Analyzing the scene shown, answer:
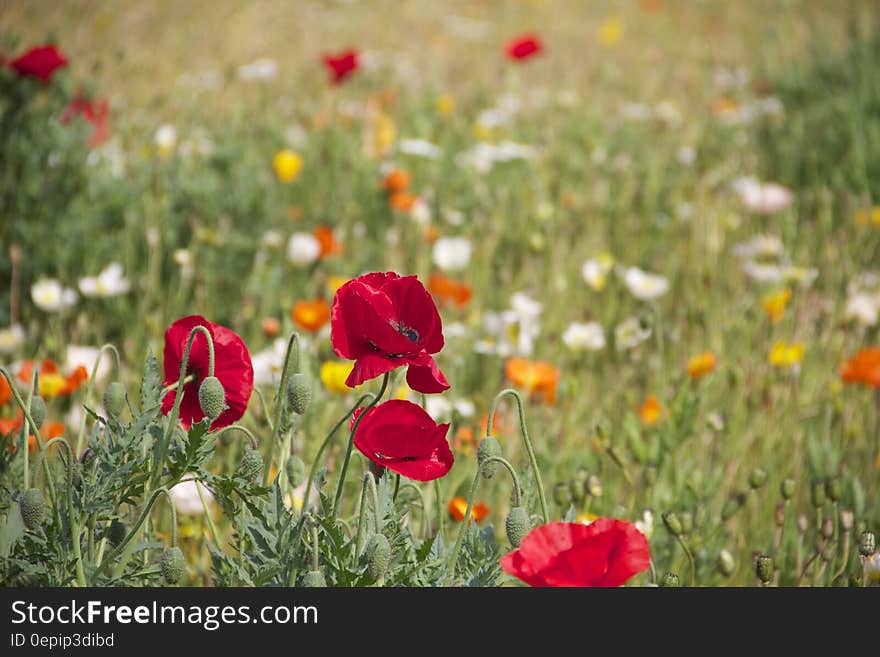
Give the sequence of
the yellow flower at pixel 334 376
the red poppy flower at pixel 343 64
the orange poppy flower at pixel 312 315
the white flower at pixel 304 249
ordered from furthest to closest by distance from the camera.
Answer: the red poppy flower at pixel 343 64 < the white flower at pixel 304 249 < the orange poppy flower at pixel 312 315 < the yellow flower at pixel 334 376

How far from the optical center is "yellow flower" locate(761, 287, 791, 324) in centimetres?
212

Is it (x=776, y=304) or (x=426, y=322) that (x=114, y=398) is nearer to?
(x=426, y=322)

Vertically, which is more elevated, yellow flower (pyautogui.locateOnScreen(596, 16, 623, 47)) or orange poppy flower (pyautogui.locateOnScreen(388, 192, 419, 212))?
yellow flower (pyautogui.locateOnScreen(596, 16, 623, 47))

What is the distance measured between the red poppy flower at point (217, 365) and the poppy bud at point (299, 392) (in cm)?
6


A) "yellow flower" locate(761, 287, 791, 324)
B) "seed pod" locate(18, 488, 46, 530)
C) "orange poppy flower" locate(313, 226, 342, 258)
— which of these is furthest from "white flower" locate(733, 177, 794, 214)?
"seed pod" locate(18, 488, 46, 530)

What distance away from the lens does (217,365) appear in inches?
40.1

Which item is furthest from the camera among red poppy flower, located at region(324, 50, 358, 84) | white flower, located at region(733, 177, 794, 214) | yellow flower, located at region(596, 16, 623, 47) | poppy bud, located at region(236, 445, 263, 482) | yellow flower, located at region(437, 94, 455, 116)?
yellow flower, located at region(596, 16, 623, 47)

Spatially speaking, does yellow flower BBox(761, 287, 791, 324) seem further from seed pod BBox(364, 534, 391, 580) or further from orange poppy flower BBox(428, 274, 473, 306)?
seed pod BBox(364, 534, 391, 580)

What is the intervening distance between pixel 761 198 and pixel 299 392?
2.29 m

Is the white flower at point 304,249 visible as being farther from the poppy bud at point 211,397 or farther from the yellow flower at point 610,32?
the yellow flower at point 610,32

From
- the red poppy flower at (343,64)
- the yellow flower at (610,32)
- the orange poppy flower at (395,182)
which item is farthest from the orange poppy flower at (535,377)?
the yellow flower at (610,32)

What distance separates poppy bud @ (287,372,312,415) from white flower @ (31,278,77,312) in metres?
1.24

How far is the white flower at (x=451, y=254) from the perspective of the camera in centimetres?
243
